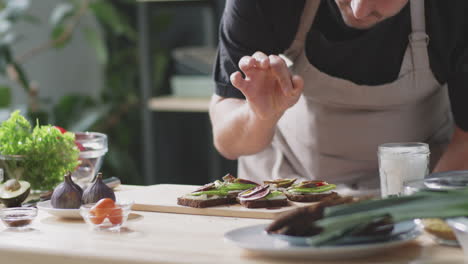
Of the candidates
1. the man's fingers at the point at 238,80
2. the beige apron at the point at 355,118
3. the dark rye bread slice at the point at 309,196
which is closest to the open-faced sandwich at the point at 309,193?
the dark rye bread slice at the point at 309,196

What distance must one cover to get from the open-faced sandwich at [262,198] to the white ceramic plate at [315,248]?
25 centimetres

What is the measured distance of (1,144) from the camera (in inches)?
63.2

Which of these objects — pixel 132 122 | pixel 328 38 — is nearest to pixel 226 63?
pixel 328 38

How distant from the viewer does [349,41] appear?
1.75m

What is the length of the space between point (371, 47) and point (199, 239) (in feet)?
2.51

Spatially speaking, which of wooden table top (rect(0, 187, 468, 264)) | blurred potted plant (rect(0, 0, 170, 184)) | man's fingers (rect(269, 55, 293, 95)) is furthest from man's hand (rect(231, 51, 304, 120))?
blurred potted plant (rect(0, 0, 170, 184))

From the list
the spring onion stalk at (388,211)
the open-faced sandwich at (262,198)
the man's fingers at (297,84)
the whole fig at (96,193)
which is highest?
Answer: the man's fingers at (297,84)

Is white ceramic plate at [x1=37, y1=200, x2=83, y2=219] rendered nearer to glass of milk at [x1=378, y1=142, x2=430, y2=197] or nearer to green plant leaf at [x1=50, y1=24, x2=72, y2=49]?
glass of milk at [x1=378, y1=142, x2=430, y2=197]

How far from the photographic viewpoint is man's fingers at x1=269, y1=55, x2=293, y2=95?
55.1 inches

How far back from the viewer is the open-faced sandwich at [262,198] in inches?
53.9

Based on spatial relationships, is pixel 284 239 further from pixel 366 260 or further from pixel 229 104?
pixel 229 104

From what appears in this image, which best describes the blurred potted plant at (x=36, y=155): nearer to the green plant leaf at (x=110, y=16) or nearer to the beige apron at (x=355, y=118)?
the beige apron at (x=355, y=118)

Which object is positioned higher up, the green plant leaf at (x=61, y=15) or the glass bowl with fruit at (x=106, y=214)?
the green plant leaf at (x=61, y=15)

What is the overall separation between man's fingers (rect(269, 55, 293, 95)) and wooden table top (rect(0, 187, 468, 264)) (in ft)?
0.81
